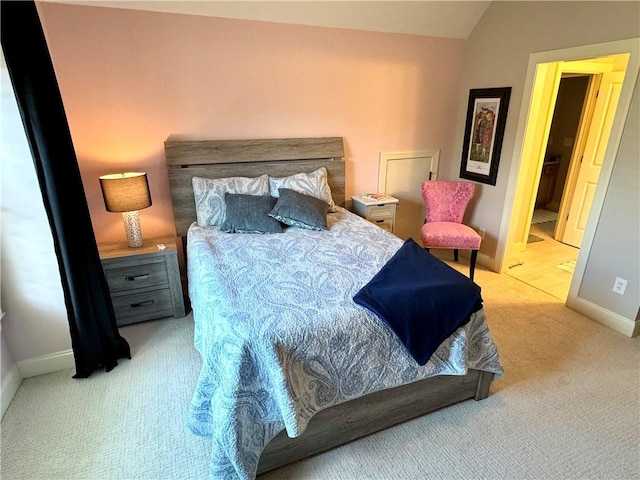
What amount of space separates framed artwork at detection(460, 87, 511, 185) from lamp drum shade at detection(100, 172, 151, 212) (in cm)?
314

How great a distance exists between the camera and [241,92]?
9.93 feet

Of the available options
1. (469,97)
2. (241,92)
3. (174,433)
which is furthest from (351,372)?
(469,97)

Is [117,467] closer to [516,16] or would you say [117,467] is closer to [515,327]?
[515,327]

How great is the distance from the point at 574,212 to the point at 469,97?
193 cm

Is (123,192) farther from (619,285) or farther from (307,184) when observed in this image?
(619,285)

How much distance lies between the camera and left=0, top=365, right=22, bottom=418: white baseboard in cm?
197

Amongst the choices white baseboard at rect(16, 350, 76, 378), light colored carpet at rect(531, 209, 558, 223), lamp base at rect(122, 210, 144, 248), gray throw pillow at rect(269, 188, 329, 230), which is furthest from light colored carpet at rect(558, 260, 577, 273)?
white baseboard at rect(16, 350, 76, 378)

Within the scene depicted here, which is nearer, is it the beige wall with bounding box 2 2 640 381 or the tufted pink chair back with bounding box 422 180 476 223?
the beige wall with bounding box 2 2 640 381

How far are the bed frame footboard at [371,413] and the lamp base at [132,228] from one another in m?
1.86

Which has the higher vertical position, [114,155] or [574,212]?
[114,155]

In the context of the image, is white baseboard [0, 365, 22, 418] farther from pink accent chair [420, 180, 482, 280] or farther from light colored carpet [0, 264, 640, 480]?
pink accent chair [420, 180, 482, 280]

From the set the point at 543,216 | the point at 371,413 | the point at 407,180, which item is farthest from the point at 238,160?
the point at 543,216

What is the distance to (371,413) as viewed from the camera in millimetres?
1753

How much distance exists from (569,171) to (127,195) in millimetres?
4611
